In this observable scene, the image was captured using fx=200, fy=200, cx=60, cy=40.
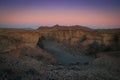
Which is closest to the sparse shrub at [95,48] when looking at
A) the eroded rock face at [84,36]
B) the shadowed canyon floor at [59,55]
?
the shadowed canyon floor at [59,55]

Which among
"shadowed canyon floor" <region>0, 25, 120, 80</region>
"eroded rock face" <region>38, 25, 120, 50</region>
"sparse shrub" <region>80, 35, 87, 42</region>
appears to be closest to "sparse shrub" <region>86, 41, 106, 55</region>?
"shadowed canyon floor" <region>0, 25, 120, 80</region>

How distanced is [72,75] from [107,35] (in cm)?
1640

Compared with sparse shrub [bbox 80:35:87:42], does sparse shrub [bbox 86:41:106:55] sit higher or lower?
lower

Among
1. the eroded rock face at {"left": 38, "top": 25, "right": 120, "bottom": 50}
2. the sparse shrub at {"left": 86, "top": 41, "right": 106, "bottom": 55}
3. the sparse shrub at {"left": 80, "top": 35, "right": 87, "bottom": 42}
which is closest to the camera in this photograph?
the sparse shrub at {"left": 86, "top": 41, "right": 106, "bottom": 55}

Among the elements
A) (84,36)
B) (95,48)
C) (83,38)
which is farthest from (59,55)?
(84,36)

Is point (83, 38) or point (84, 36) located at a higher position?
point (84, 36)

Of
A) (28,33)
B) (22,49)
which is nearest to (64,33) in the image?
(28,33)

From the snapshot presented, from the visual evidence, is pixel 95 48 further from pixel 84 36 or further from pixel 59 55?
pixel 59 55

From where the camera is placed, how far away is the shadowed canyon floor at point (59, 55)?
9.73 metres

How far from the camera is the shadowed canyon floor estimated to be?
9.73 meters

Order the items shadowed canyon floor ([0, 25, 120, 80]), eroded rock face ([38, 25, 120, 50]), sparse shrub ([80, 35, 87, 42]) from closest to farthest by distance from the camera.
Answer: shadowed canyon floor ([0, 25, 120, 80]) < eroded rock face ([38, 25, 120, 50]) < sparse shrub ([80, 35, 87, 42])

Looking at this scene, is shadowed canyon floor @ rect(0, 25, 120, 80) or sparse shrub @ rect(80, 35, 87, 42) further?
sparse shrub @ rect(80, 35, 87, 42)

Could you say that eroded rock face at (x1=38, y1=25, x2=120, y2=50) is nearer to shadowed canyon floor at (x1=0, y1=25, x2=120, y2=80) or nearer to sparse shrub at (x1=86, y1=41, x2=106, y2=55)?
shadowed canyon floor at (x1=0, y1=25, x2=120, y2=80)

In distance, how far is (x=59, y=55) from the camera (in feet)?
66.1
